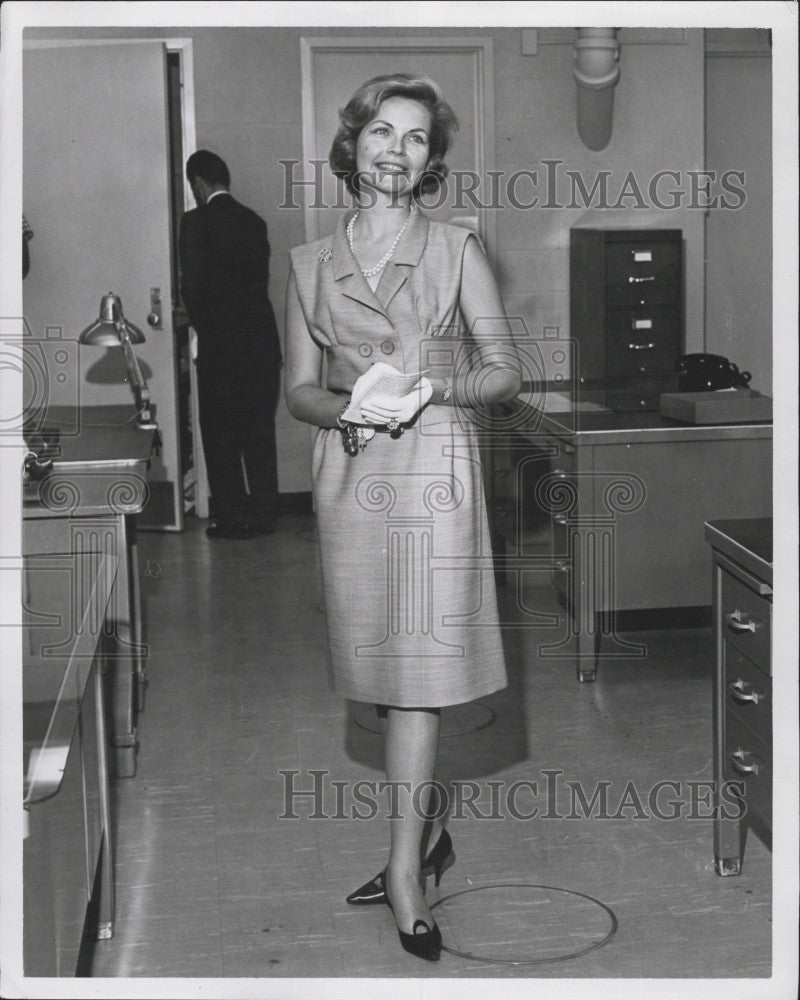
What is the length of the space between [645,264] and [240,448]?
2.39 m

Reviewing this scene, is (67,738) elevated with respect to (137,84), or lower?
lower

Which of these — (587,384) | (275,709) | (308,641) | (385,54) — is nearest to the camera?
(275,709)

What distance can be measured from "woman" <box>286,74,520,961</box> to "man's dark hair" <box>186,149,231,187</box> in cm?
416

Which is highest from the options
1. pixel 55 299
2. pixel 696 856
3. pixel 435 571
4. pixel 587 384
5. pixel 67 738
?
pixel 55 299

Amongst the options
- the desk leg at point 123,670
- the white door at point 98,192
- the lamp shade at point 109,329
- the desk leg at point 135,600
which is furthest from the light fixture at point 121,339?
the white door at point 98,192

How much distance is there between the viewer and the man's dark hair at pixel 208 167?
262 inches

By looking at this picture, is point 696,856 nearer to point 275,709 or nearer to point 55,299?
point 275,709

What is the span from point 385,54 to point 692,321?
2286mm

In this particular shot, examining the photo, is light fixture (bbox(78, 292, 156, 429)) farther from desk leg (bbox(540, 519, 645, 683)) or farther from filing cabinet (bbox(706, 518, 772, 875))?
filing cabinet (bbox(706, 518, 772, 875))

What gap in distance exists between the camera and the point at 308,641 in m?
5.02

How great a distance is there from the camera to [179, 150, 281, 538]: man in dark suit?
22.1 ft

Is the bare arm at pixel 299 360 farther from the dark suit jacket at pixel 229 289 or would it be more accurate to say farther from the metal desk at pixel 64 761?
the dark suit jacket at pixel 229 289

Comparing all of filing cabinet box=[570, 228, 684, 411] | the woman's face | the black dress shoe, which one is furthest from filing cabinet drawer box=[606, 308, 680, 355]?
the woman's face

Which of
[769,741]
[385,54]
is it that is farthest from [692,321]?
[769,741]
